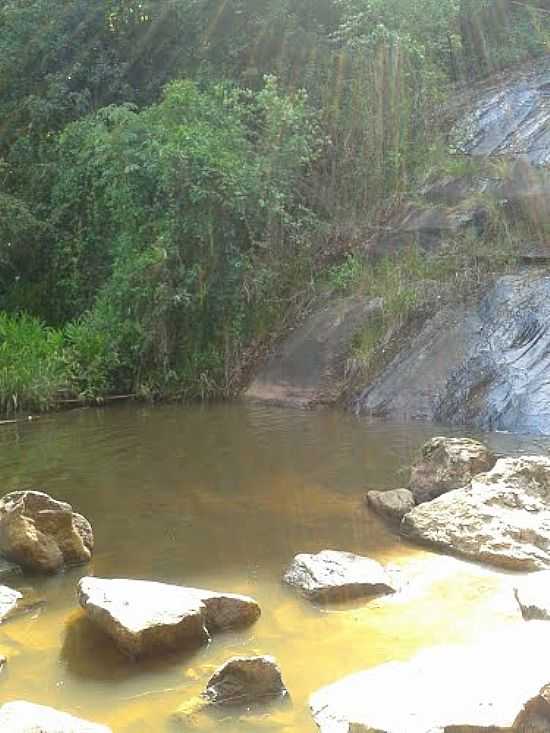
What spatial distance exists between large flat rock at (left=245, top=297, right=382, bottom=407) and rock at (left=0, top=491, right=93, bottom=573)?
5862 millimetres

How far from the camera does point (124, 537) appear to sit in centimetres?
600

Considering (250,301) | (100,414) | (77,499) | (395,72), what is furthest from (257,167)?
(77,499)

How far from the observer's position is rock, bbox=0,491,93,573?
5.33 m

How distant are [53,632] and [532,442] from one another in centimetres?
523

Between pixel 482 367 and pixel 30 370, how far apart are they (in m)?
5.32

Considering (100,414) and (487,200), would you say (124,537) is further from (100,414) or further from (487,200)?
(487,200)

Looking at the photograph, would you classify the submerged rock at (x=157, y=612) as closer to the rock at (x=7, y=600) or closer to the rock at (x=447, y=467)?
the rock at (x=7, y=600)

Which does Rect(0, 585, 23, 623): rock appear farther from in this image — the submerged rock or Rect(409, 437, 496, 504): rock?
Rect(409, 437, 496, 504): rock

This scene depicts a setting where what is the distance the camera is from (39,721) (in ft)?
10.8

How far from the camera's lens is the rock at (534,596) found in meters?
4.18

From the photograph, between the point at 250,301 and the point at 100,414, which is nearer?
the point at 100,414

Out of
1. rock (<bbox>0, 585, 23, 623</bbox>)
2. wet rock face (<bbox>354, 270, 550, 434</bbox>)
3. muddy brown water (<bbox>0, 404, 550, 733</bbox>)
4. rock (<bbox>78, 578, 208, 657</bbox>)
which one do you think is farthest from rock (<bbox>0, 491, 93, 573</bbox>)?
wet rock face (<bbox>354, 270, 550, 434</bbox>)

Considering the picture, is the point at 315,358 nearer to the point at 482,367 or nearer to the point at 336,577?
the point at 482,367

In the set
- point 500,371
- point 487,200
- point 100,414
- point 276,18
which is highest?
point 276,18
